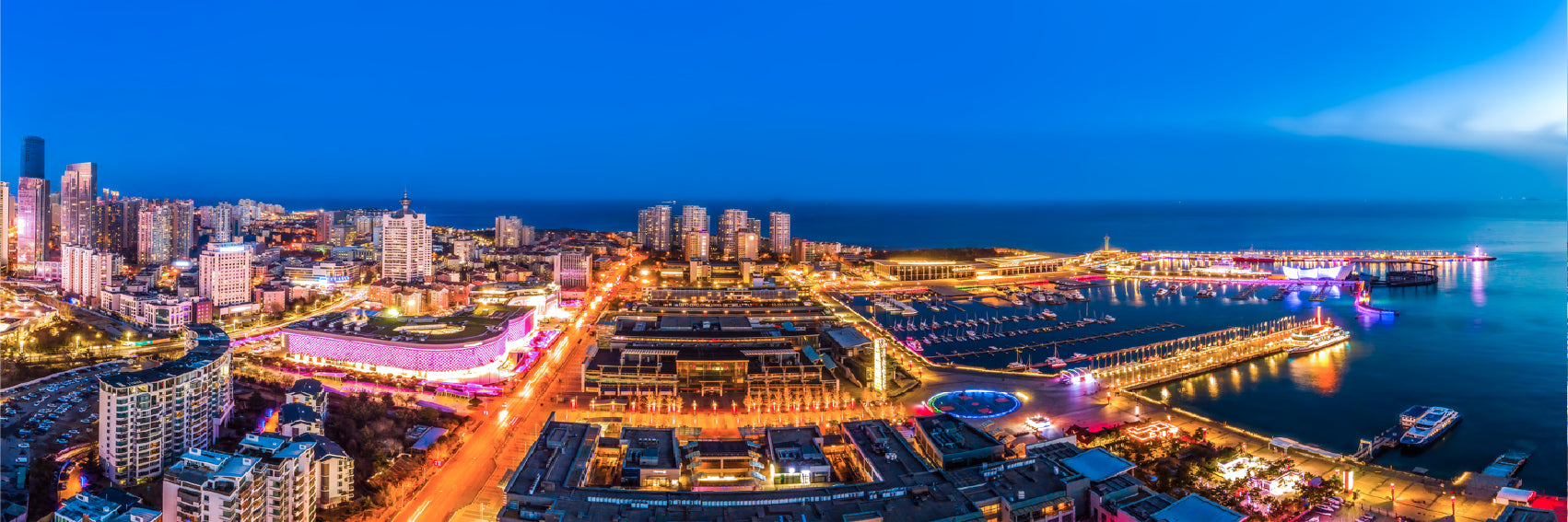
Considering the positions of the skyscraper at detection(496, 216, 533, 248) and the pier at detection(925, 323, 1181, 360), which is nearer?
the pier at detection(925, 323, 1181, 360)

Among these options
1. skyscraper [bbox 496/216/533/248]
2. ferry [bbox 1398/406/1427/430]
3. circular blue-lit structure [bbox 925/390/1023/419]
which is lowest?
ferry [bbox 1398/406/1427/430]

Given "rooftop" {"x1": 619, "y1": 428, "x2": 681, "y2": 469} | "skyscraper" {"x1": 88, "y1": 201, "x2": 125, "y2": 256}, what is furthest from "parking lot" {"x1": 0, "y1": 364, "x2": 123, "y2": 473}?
"skyscraper" {"x1": 88, "y1": 201, "x2": 125, "y2": 256}

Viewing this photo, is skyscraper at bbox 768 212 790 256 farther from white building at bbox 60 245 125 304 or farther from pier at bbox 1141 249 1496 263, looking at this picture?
white building at bbox 60 245 125 304

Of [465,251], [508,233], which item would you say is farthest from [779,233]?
[465,251]

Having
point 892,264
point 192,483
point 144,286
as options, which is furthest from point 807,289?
point 192,483

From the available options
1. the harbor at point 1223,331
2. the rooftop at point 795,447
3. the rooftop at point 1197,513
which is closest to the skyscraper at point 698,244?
the harbor at point 1223,331

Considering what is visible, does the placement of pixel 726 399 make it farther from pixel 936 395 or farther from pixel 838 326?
pixel 838 326
